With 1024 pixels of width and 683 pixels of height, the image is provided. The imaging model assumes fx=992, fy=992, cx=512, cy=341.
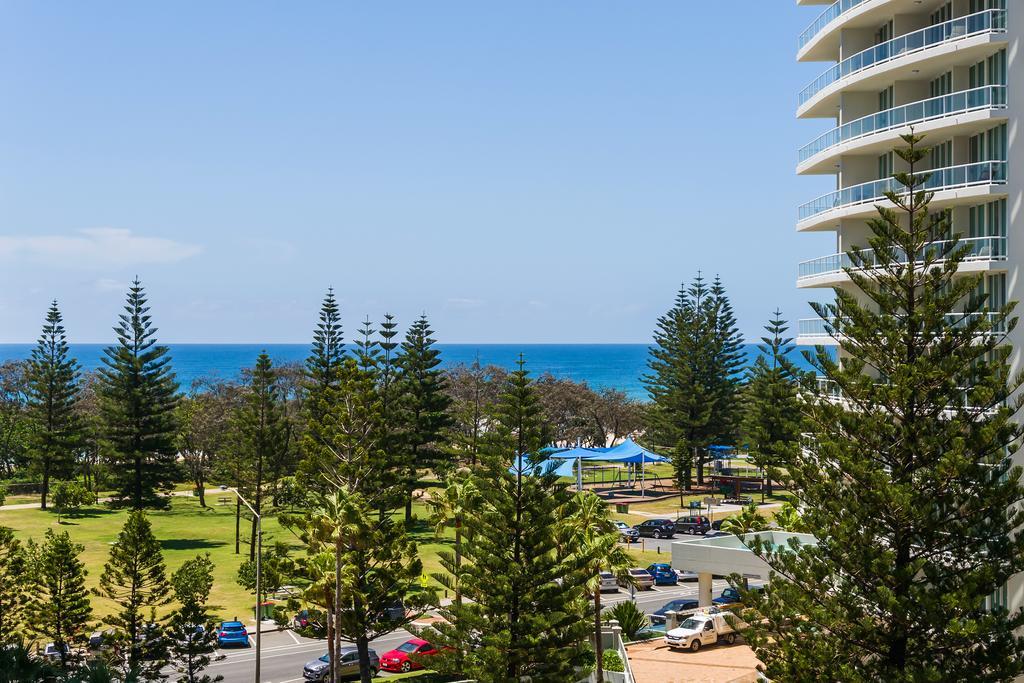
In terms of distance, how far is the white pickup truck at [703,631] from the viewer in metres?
30.0

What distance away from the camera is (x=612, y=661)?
2936 cm

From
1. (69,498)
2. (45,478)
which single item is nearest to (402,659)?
(69,498)

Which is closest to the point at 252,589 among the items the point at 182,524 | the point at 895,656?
the point at 182,524

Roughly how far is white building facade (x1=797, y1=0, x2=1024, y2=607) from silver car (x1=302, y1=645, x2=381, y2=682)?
59.7 feet

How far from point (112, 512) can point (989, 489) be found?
54.5 metres

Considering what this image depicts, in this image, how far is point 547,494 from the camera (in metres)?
28.8

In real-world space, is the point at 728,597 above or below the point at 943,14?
below

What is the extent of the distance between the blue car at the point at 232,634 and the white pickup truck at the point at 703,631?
16.6 metres

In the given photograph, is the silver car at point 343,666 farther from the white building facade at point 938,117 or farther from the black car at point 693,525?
the black car at point 693,525

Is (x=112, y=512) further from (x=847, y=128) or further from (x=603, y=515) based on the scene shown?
(x=847, y=128)

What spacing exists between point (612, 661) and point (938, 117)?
1760 cm

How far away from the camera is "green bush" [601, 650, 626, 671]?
29022mm

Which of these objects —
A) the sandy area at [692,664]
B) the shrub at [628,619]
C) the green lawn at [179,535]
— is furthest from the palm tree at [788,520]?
the green lawn at [179,535]

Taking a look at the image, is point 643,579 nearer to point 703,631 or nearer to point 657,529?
point 657,529
